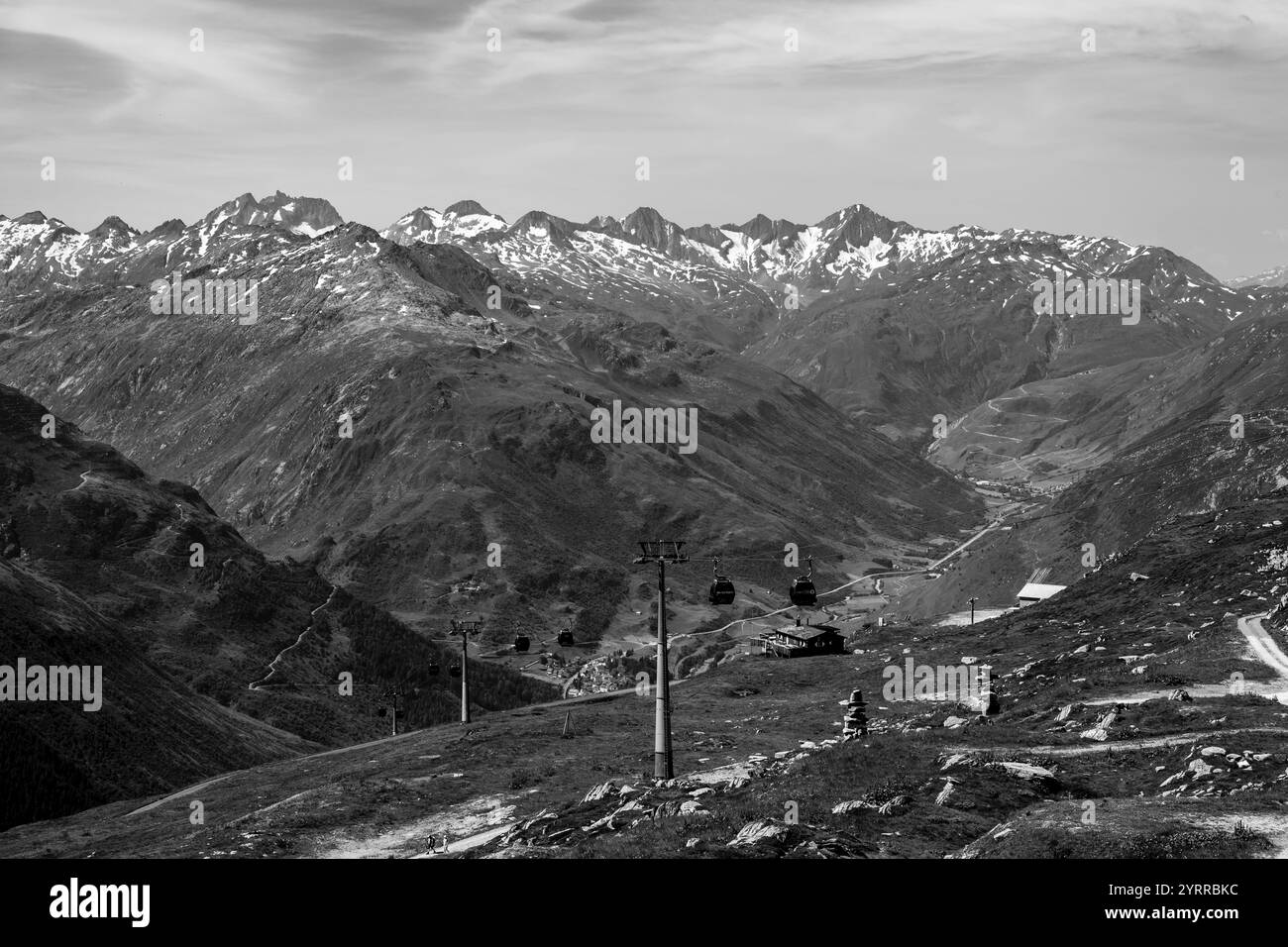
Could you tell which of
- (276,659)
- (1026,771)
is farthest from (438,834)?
(276,659)

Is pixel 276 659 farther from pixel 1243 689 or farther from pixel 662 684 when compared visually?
pixel 1243 689

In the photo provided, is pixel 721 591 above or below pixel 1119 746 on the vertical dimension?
above

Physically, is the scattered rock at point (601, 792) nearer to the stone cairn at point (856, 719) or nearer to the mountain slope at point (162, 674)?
the stone cairn at point (856, 719)

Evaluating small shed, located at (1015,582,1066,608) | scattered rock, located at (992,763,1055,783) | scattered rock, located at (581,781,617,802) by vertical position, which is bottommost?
small shed, located at (1015,582,1066,608)

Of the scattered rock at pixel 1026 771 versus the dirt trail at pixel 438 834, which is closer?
the scattered rock at pixel 1026 771

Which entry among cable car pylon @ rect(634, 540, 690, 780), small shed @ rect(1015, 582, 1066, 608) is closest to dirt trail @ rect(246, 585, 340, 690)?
small shed @ rect(1015, 582, 1066, 608)

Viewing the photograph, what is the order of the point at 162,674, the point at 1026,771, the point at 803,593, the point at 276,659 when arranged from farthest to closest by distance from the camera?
1. the point at 276,659
2. the point at 162,674
3. the point at 803,593
4. the point at 1026,771

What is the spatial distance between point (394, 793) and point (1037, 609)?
73.5 metres

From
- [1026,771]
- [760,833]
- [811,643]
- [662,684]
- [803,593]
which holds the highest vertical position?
[803,593]

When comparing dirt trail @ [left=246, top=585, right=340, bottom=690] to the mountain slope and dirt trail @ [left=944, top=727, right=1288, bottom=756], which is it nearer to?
the mountain slope

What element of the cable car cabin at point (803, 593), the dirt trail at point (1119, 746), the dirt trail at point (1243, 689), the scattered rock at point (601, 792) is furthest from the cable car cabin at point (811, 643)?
the scattered rock at point (601, 792)

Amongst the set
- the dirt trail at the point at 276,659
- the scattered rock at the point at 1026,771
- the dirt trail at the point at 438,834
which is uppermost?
the scattered rock at the point at 1026,771
